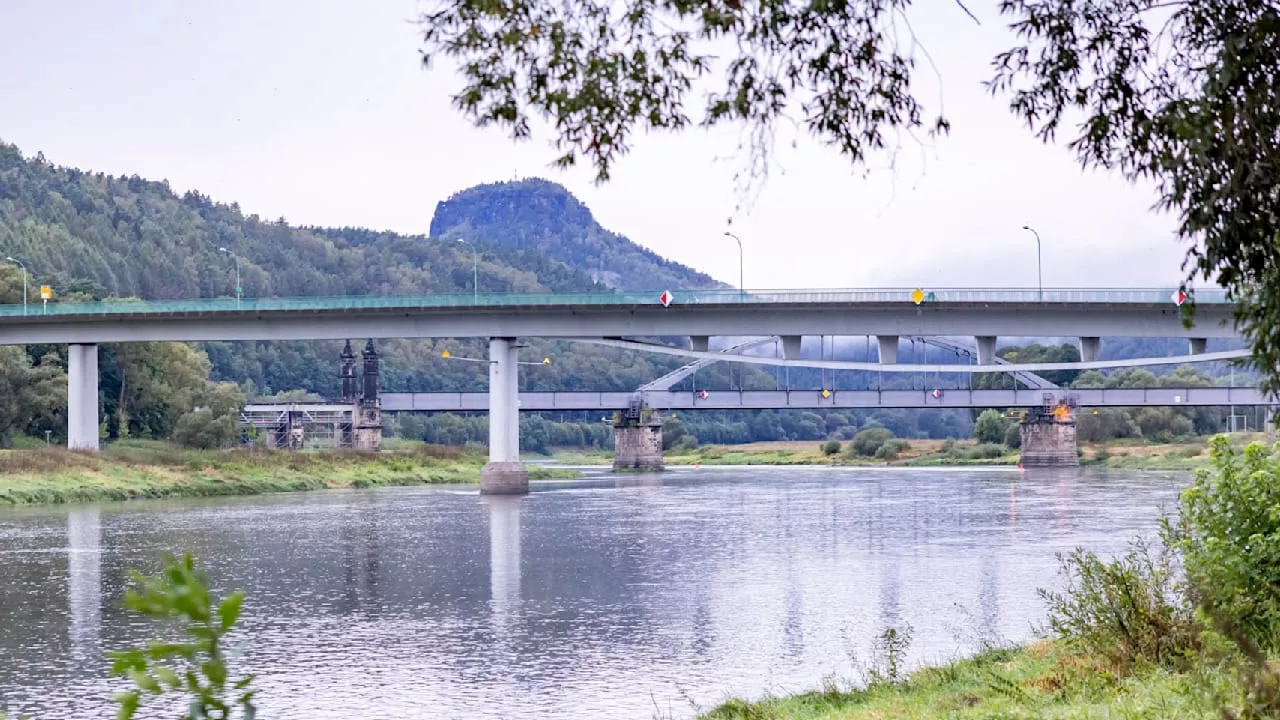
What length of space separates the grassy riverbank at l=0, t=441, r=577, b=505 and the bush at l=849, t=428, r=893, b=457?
62.1 meters

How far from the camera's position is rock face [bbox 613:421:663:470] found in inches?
5536

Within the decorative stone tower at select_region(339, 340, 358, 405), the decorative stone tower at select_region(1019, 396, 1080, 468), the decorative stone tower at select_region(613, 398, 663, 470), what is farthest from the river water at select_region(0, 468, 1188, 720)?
Answer: the decorative stone tower at select_region(339, 340, 358, 405)

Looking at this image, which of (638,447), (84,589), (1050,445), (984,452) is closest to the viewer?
(84,589)

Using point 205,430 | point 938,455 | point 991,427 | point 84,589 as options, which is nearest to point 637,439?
point 938,455

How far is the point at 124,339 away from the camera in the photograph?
83.9 metres

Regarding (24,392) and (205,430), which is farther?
(205,430)

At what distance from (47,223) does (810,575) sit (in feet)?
567

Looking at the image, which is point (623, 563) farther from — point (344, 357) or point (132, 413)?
point (344, 357)

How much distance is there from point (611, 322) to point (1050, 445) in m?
69.9

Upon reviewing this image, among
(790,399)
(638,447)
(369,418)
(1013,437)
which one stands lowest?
(1013,437)

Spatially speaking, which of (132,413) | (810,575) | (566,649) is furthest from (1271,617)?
(132,413)

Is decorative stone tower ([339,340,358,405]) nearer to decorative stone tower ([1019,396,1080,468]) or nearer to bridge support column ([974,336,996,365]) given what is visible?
decorative stone tower ([1019,396,1080,468])

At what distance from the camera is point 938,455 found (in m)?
155

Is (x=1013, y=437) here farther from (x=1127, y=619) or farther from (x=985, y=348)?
(x=1127, y=619)
